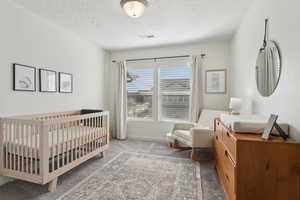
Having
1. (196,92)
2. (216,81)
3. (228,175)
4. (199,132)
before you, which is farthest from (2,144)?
(216,81)

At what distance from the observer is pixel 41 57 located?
2467 millimetres

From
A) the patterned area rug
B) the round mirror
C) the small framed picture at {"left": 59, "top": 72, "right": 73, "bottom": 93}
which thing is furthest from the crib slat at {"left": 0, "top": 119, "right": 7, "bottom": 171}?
the round mirror

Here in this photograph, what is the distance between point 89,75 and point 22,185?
2.35 meters

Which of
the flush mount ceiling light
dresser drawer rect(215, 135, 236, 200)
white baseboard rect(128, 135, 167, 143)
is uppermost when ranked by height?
the flush mount ceiling light

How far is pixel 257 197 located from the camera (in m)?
1.16

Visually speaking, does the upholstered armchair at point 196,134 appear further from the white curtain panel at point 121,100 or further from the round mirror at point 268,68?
the white curtain panel at point 121,100

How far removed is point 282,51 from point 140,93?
3.05 m

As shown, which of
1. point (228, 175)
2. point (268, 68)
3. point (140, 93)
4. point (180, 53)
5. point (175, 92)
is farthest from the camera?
point (140, 93)

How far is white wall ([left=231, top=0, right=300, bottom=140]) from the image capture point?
46.4 inches

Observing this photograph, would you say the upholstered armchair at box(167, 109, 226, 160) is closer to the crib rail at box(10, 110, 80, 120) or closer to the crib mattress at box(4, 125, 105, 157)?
the crib mattress at box(4, 125, 105, 157)

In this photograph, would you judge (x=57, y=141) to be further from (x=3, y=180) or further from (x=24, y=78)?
(x=24, y=78)

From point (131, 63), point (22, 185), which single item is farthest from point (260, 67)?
point (22, 185)

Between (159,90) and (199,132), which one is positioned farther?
(159,90)

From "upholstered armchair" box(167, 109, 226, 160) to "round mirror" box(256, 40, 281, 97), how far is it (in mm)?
1105
